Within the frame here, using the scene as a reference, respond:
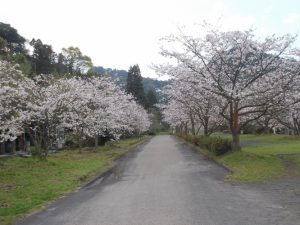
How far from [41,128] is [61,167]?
17.6 ft

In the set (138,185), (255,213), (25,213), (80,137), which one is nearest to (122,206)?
(25,213)

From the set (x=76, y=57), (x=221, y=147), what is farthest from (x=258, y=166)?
(x=76, y=57)

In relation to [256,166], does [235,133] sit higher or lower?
higher

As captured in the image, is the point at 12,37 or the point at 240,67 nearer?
the point at 240,67

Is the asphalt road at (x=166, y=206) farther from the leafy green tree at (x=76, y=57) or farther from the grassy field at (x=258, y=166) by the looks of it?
the leafy green tree at (x=76, y=57)

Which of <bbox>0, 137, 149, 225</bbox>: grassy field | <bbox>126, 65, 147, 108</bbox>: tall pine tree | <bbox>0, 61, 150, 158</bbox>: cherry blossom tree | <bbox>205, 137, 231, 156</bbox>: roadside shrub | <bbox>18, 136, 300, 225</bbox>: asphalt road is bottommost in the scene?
<bbox>18, 136, 300, 225</bbox>: asphalt road

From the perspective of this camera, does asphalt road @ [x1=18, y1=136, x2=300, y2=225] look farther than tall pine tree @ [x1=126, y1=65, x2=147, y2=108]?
No

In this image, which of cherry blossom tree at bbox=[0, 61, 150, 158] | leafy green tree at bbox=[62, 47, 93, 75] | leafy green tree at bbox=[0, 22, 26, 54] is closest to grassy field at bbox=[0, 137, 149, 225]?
cherry blossom tree at bbox=[0, 61, 150, 158]

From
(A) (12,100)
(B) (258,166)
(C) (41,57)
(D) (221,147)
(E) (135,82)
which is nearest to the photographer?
(B) (258,166)

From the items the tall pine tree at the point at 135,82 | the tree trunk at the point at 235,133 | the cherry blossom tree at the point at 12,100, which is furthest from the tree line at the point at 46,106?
the tall pine tree at the point at 135,82

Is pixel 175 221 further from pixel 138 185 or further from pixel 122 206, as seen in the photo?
pixel 138 185

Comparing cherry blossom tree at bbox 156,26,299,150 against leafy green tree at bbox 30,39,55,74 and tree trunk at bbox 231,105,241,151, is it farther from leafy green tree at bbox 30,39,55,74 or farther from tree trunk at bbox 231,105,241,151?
leafy green tree at bbox 30,39,55,74

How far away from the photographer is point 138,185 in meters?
13.1

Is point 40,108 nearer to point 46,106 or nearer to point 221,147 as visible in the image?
point 46,106
